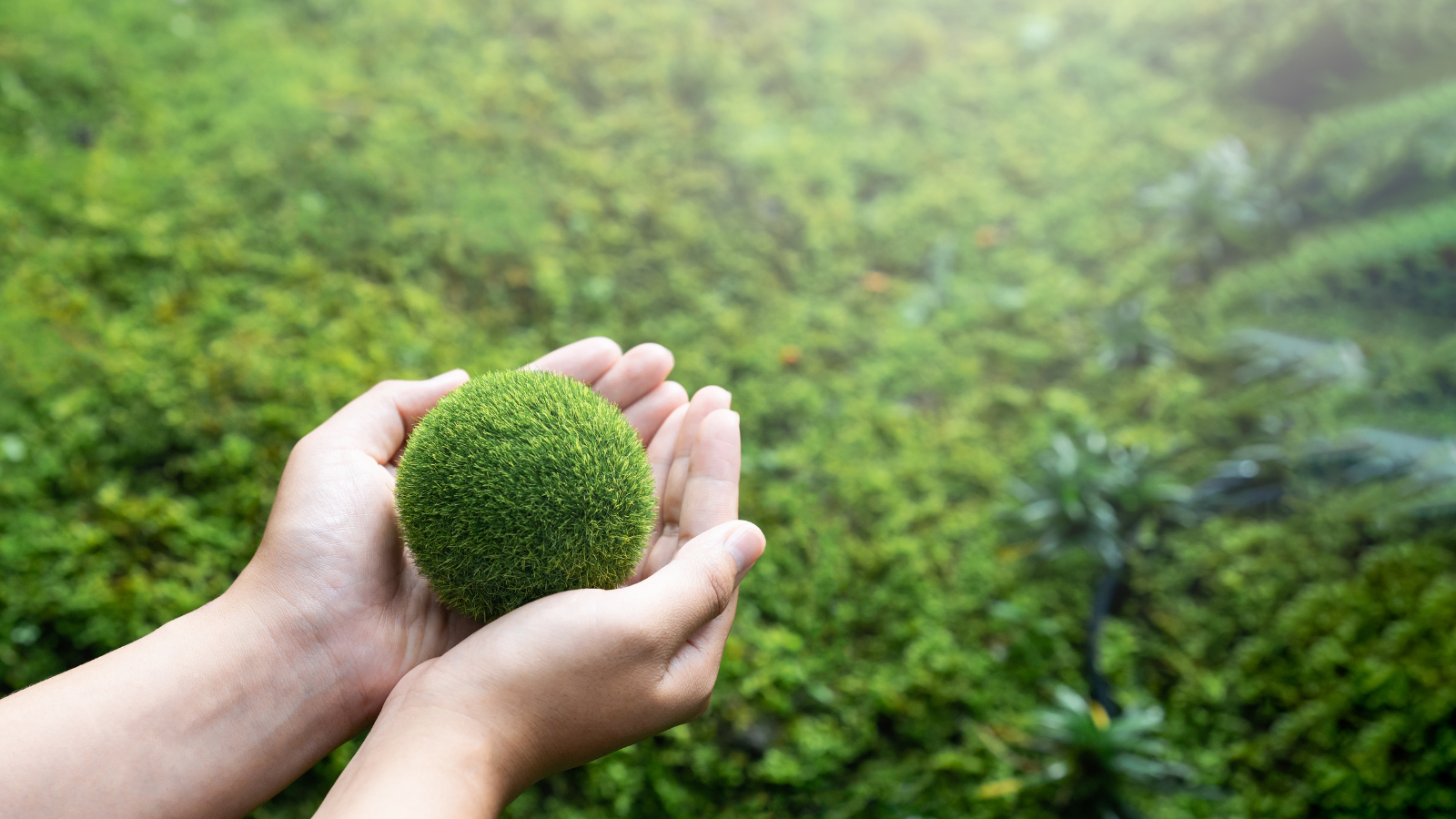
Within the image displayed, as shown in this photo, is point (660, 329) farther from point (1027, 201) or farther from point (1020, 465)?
point (1027, 201)

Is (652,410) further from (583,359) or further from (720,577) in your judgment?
(720,577)

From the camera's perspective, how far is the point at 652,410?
98.2 inches

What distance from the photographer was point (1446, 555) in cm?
284

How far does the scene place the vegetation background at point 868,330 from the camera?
2.61 m

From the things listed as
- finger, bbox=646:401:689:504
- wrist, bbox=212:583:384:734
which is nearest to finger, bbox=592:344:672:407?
finger, bbox=646:401:689:504

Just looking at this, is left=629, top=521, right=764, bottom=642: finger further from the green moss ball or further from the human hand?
the green moss ball

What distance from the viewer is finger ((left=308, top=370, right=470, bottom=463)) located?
2119 millimetres

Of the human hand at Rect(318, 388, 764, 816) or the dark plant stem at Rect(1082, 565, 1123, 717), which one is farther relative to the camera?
the dark plant stem at Rect(1082, 565, 1123, 717)

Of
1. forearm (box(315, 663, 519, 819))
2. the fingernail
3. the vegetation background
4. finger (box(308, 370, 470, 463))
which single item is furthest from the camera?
the vegetation background

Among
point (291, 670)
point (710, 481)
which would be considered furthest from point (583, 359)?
point (291, 670)

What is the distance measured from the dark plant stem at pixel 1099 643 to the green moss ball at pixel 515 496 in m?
1.80

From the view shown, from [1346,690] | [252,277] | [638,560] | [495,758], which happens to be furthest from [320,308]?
[1346,690]

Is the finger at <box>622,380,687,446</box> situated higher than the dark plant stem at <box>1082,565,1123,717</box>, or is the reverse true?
the finger at <box>622,380,687,446</box>

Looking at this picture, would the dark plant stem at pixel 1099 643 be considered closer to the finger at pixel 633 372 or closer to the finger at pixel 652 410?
the finger at pixel 652 410
